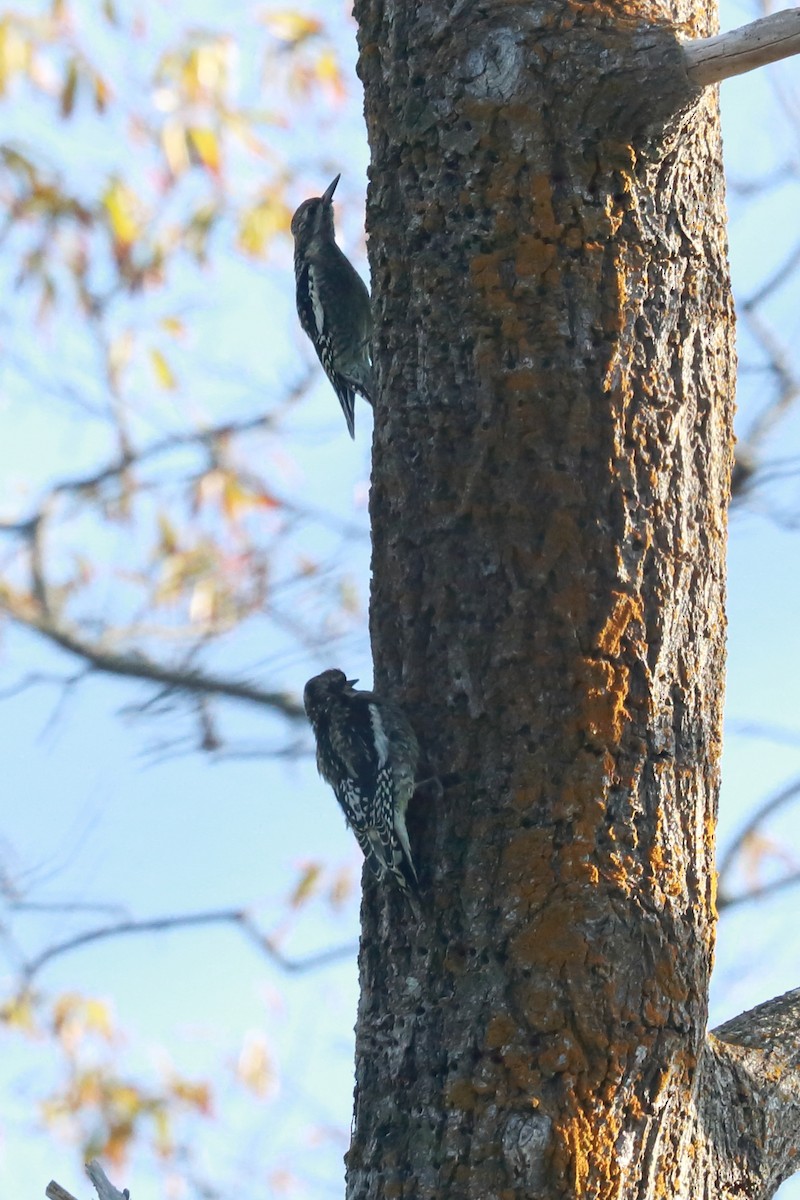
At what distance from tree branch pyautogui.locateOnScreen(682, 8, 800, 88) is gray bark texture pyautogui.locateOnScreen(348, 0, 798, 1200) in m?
0.04

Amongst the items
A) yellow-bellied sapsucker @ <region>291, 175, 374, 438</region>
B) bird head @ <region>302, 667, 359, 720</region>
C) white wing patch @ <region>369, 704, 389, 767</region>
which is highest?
yellow-bellied sapsucker @ <region>291, 175, 374, 438</region>

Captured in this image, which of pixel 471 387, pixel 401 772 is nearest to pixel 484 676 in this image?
pixel 401 772

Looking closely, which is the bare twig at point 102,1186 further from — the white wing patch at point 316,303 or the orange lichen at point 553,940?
the white wing patch at point 316,303

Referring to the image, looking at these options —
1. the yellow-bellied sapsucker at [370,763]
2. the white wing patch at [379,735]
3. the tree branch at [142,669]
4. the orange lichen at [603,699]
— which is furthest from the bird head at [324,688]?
the tree branch at [142,669]

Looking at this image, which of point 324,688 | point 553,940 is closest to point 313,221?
point 324,688

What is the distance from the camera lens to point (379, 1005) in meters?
2.64

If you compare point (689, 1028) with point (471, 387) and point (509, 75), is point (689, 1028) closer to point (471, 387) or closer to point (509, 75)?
point (471, 387)

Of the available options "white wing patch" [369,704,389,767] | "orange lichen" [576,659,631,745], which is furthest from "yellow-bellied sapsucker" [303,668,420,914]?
"orange lichen" [576,659,631,745]

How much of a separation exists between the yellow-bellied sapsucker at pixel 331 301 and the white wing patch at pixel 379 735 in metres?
2.04

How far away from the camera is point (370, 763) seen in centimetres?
326

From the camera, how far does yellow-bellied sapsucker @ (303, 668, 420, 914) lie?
108 inches

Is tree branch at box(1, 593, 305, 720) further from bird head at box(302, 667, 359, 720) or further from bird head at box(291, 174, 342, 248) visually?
bird head at box(302, 667, 359, 720)

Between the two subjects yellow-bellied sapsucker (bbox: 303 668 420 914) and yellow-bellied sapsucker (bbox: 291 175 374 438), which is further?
yellow-bellied sapsucker (bbox: 291 175 374 438)

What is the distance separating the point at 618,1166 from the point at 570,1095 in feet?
0.46
